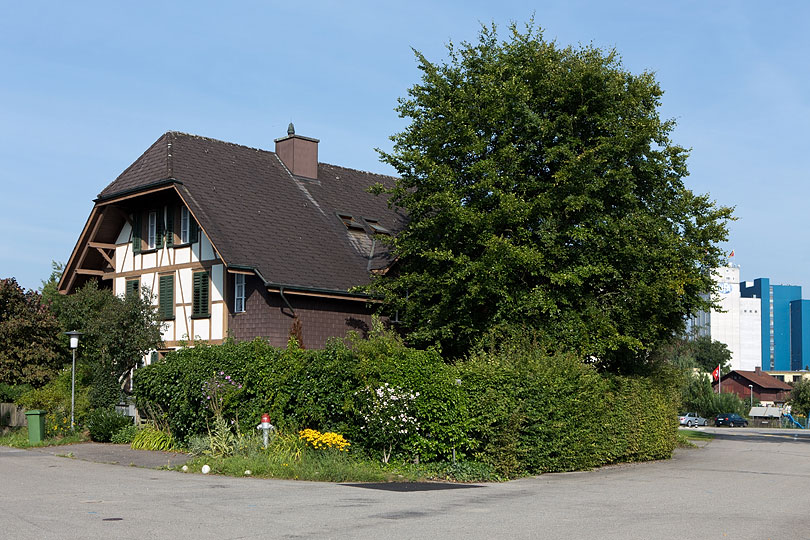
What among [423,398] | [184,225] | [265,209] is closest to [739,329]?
[265,209]

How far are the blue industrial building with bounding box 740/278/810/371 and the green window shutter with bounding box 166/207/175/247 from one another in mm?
169485

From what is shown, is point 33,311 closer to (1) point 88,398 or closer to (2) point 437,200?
(1) point 88,398

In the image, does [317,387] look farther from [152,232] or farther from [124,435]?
[152,232]

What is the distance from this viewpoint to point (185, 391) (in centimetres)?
2130

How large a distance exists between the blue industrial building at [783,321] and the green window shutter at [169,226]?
169m

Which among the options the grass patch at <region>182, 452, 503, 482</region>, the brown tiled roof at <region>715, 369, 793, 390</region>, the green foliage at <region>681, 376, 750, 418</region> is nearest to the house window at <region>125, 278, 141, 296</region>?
the grass patch at <region>182, 452, 503, 482</region>

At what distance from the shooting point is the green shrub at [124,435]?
2392 centimetres

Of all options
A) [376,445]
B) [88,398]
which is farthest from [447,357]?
[88,398]

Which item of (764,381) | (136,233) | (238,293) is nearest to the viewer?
(238,293)

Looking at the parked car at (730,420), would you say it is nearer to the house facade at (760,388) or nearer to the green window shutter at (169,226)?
the house facade at (760,388)

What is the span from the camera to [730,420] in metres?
83.3

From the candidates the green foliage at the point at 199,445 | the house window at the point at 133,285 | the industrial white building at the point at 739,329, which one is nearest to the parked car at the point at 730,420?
the house window at the point at 133,285

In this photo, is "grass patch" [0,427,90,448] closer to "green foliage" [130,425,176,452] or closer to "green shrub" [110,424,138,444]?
"green shrub" [110,424,138,444]

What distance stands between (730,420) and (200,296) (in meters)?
66.5
